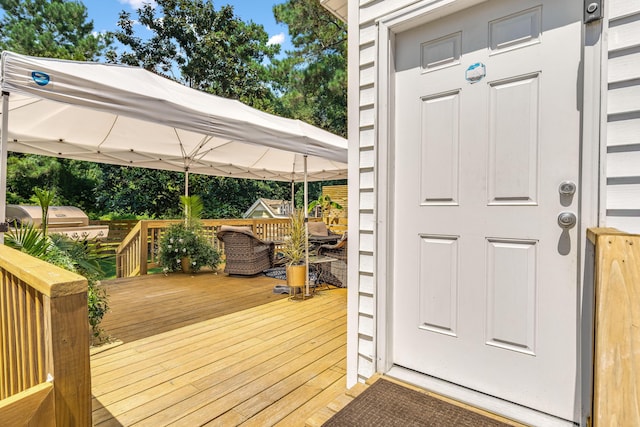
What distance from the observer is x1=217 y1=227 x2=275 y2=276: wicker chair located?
5.55 meters

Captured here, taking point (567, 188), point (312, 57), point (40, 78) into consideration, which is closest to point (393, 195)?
point (567, 188)

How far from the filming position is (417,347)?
192 centimetres

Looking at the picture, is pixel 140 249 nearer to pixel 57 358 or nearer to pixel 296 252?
pixel 296 252

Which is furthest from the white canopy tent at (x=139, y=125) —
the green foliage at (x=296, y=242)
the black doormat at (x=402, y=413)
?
the black doormat at (x=402, y=413)

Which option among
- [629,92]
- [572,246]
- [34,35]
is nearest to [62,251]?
[572,246]

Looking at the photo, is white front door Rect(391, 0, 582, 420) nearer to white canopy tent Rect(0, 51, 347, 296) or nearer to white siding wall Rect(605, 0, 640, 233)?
white siding wall Rect(605, 0, 640, 233)

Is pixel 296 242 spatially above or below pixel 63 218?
below

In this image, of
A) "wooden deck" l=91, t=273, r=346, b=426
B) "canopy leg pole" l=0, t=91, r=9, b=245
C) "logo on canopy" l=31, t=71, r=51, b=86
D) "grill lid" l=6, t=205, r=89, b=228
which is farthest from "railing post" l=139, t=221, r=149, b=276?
"grill lid" l=6, t=205, r=89, b=228

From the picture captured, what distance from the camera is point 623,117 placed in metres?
1.37

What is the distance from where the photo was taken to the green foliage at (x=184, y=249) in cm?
599

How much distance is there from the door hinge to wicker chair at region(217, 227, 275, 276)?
15.7ft

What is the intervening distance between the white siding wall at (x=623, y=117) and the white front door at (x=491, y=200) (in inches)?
4.5

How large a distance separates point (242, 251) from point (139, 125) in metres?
2.45

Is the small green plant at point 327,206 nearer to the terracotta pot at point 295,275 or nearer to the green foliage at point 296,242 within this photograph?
the green foliage at point 296,242
